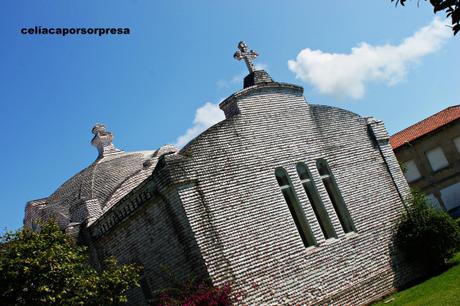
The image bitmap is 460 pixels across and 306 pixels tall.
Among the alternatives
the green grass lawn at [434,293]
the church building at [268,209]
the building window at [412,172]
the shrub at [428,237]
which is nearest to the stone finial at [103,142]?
the church building at [268,209]

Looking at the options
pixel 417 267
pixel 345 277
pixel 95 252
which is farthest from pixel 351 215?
pixel 95 252

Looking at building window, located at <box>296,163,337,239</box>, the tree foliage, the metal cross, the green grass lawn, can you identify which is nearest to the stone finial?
the metal cross

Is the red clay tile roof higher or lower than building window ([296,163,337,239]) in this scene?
higher

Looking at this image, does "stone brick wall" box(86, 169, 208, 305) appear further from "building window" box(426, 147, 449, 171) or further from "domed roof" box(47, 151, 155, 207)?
"building window" box(426, 147, 449, 171)

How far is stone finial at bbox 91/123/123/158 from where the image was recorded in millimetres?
22172

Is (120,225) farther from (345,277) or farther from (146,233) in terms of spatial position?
(345,277)

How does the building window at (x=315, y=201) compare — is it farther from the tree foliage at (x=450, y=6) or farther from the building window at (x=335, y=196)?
the tree foliage at (x=450, y=6)

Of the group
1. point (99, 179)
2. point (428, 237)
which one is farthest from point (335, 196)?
point (99, 179)

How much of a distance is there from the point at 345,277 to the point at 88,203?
877cm

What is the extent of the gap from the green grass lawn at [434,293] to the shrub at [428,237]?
0.62 meters

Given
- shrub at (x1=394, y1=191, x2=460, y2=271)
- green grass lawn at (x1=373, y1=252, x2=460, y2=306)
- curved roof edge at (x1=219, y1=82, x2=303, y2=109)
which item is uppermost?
curved roof edge at (x1=219, y1=82, x2=303, y2=109)

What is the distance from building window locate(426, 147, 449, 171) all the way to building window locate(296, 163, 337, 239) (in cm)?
2385

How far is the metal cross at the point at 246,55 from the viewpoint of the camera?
50.7 ft

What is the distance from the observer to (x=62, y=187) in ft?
68.7
